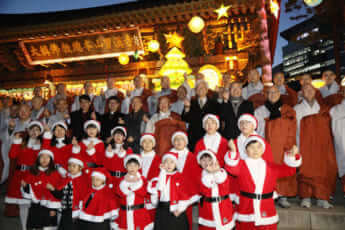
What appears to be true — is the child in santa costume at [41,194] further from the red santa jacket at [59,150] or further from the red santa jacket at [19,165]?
the red santa jacket at [19,165]

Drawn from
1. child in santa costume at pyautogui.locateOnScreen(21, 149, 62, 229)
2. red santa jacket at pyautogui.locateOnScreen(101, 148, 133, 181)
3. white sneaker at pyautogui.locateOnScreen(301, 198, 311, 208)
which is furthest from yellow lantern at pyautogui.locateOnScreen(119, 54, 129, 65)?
white sneaker at pyautogui.locateOnScreen(301, 198, 311, 208)

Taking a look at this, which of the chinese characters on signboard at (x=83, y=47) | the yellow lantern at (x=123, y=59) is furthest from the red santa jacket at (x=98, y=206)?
the chinese characters on signboard at (x=83, y=47)

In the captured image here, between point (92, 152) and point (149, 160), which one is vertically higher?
point (92, 152)

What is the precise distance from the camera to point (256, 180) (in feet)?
9.68

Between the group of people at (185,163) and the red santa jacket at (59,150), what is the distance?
0.05 ft

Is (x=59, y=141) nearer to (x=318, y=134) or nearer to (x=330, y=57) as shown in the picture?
(x=318, y=134)

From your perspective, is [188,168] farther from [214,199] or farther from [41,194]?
[41,194]

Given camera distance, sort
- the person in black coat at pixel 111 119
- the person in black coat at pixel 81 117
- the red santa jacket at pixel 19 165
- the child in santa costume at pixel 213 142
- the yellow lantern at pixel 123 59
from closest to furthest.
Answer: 1. the child in santa costume at pixel 213 142
2. the red santa jacket at pixel 19 165
3. the person in black coat at pixel 111 119
4. the person in black coat at pixel 81 117
5. the yellow lantern at pixel 123 59

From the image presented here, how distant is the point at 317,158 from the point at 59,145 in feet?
13.8

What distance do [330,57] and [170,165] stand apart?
46779mm

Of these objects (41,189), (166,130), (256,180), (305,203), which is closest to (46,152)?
(41,189)

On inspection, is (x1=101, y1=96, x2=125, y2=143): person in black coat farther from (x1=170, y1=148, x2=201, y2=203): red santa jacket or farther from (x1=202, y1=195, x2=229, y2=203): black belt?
(x1=202, y1=195, x2=229, y2=203): black belt

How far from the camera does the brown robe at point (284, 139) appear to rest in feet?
12.8

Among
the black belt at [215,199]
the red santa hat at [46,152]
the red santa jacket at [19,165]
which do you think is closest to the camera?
the black belt at [215,199]
